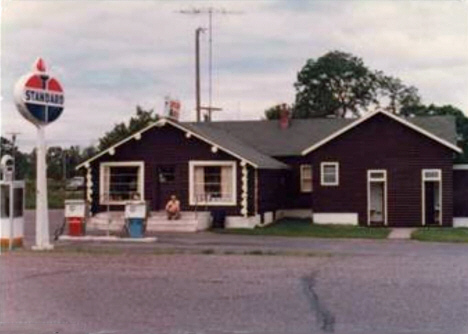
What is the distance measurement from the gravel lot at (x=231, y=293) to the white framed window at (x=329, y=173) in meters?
16.6

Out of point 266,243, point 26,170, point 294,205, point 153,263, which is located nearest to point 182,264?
point 153,263

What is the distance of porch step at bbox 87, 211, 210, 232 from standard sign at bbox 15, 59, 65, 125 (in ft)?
34.0

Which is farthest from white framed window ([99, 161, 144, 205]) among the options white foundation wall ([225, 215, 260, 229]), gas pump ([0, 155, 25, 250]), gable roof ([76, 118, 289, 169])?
gas pump ([0, 155, 25, 250])

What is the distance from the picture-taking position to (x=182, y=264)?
1867 cm

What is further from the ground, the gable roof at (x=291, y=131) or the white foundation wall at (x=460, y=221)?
the gable roof at (x=291, y=131)

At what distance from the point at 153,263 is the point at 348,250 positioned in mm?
6518

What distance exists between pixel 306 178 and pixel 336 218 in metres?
5.40

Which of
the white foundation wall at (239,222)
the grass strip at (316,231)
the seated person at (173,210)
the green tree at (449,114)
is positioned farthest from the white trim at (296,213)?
the green tree at (449,114)

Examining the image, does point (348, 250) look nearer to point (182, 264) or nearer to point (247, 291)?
point (182, 264)

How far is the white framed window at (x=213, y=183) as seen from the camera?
36.3m

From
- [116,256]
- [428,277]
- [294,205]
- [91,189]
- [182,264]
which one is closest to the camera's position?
[428,277]

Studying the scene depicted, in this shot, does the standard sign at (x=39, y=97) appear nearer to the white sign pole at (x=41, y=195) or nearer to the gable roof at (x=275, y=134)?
the white sign pole at (x=41, y=195)

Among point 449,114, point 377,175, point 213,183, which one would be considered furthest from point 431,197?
point 449,114

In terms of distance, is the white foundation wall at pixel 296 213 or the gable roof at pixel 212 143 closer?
the gable roof at pixel 212 143
